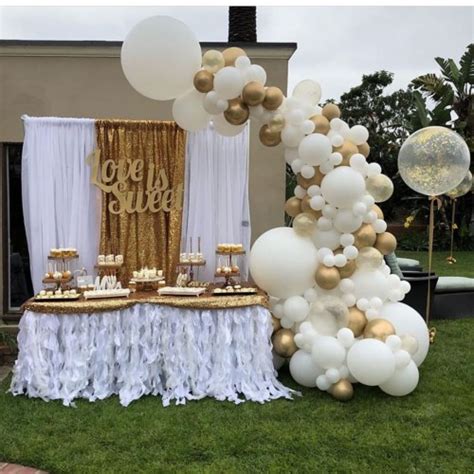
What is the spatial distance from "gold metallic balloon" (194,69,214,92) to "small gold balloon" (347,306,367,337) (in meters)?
2.09

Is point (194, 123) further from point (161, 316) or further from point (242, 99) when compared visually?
point (161, 316)

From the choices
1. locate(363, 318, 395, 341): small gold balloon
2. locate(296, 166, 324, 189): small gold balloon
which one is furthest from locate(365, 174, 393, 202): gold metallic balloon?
locate(363, 318, 395, 341): small gold balloon

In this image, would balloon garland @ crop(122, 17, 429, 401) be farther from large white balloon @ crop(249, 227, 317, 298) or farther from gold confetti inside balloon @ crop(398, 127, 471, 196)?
gold confetti inside balloon @ crop(398, 127, 471, 196)

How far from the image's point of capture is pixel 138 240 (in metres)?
4.63

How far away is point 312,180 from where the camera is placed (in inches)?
160

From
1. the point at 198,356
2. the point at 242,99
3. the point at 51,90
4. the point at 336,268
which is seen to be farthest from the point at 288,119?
the point at 51,90

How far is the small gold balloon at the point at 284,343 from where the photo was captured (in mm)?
4035

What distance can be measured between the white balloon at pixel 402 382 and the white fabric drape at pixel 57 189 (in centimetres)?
278

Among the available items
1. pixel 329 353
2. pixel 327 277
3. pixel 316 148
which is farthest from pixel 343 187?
pixel 329 353

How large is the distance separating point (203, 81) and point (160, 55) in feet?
1.22

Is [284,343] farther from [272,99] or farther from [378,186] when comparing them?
[272,99]

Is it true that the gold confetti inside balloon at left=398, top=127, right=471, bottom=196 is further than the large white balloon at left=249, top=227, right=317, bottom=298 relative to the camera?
Yes

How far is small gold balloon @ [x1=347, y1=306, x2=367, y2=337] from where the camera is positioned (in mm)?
3848

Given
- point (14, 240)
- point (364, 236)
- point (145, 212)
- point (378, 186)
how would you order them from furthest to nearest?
point (14, 240) < point (145, 212) < point (378, 186) < point (364, 236)
